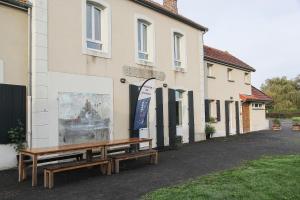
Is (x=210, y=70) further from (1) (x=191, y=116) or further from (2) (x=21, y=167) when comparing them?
(2) (x=21, y=167)

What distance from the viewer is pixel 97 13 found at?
40.7 ft

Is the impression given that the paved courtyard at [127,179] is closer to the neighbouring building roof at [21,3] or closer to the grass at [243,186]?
the grass at [243,186]

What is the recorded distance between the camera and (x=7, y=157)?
973 centimetres

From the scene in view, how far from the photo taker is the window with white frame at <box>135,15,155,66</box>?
1417 cm

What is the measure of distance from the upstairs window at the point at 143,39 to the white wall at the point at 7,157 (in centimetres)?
662

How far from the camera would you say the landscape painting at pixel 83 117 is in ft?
35.1

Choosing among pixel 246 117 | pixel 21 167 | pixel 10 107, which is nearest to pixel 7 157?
pixel 10 107

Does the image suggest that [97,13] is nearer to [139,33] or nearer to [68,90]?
[139,33]

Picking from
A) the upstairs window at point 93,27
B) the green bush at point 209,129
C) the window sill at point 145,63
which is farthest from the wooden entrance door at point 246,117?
the upstairs window at point 93,27

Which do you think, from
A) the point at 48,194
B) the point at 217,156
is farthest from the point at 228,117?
the point at 48,194

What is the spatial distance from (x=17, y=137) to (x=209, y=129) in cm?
1175

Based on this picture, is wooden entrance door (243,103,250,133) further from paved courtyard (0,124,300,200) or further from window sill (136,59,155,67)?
paved courtyard (0,124,300,200)

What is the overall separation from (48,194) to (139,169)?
332 cm

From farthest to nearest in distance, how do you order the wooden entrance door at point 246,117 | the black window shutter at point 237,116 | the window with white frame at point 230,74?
the wooden entrance door at point 246,117
the window with white frame at point 230,74
the black window shutter at point 237,116
